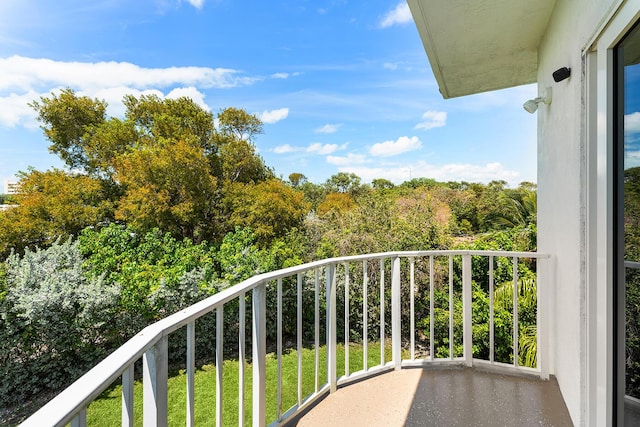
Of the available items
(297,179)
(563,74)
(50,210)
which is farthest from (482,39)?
(297,179)

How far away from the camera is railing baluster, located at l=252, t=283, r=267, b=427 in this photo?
1.79m

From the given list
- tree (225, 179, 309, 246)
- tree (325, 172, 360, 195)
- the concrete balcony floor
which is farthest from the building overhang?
tree (325, 172, 360, 195)

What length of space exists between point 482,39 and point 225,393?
17.0 ft

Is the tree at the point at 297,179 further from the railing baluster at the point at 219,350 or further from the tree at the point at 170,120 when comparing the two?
the railing baluster at the point at 219,350

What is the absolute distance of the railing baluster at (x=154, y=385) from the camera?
94 centimetres

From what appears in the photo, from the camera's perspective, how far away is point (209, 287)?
18.7 feet

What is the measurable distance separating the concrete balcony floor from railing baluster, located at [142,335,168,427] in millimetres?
1415

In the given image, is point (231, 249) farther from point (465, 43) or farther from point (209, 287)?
point (465, 43)

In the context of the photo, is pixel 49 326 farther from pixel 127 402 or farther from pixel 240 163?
pixel 240 163

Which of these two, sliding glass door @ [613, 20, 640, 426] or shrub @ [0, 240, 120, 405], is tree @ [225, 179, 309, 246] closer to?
shrub @ [0, 240, 120, 405]

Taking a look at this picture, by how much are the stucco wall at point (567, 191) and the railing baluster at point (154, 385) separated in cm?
198

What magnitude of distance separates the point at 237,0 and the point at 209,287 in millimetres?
9669

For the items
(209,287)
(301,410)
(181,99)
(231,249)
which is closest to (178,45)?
(181,99)

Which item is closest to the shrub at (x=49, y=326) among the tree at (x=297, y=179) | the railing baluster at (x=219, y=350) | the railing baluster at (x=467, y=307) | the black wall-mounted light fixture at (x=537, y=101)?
the railing baluster at (x=219, y=350)
